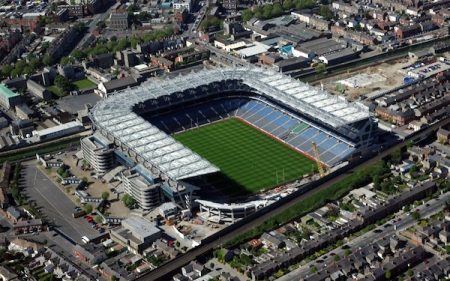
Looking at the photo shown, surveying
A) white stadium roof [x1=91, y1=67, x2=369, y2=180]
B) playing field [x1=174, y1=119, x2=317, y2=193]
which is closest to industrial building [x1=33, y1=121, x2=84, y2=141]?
white stadium roof [x1=91, y1=67, x2=369, y2=180]

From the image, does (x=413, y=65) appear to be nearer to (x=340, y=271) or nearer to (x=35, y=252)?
(x=340, y=271)

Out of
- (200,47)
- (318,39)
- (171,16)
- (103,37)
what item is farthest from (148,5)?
(318,39)

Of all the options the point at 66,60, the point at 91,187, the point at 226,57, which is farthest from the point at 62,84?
the point at 91,187

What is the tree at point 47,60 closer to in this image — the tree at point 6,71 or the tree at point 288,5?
the tree at point 6,71

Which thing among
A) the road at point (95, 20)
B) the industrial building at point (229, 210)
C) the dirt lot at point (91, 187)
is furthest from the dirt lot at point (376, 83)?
the road at point (95, 20)

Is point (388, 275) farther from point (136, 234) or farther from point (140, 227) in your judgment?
point (140, 227)

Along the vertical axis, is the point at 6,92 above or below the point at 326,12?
below
